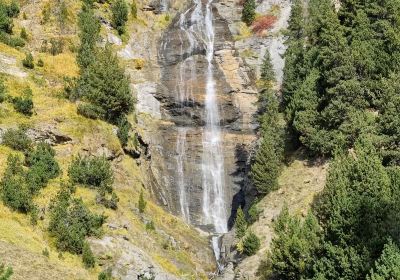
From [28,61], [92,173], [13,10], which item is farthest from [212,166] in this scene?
[13,10]

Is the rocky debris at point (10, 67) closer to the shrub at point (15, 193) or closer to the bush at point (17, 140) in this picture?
the bush at point (17, 140)

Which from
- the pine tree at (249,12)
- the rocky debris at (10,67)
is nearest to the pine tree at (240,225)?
the rocky debris at (10,67)

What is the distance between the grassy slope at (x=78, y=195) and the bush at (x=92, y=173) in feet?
2.62

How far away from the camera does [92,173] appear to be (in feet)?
130

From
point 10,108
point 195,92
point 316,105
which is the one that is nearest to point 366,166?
point 316,105

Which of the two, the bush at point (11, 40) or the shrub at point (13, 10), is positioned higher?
the shrub at point (13, 10)

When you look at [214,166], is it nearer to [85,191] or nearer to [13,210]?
[85,191]

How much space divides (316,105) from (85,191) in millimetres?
23536

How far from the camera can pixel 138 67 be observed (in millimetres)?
67188

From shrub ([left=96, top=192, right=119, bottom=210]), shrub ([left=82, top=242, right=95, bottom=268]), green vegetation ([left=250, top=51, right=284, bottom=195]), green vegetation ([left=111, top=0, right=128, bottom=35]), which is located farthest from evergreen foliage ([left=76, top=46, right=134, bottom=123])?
green vegetation ([left=111, top=0, right=128, bottom=35])

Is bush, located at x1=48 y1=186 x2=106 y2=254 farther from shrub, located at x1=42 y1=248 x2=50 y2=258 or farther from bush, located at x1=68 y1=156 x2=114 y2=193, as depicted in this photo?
shrub, located at x1=42 y1=248 x2=50 y2=258

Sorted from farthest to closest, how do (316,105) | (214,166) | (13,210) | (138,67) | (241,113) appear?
(138,67)
(241,113)
(214,166)
(316,105)
(13,210)

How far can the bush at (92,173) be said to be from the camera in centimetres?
3972

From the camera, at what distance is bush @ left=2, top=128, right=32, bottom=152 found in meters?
39.5
